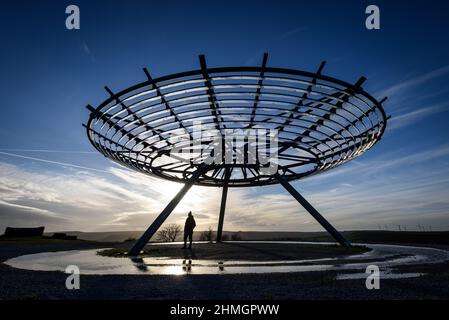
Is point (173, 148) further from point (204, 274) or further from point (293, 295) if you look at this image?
point (293, 295)

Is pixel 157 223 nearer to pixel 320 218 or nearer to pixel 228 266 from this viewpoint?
pixel 228 266

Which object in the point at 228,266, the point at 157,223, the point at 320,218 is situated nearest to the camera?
the point at 228,266

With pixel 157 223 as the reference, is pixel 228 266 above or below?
below

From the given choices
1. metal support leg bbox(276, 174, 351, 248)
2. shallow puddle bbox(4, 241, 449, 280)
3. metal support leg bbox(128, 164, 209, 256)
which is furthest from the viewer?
metal support leg bbox(276, 174, 351, 248)

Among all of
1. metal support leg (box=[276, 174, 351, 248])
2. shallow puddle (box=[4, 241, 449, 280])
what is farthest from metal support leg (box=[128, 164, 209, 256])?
metal support leg (box=[276, 174, 351, 248])

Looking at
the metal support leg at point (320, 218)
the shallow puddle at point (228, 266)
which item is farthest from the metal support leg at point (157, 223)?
the metal support leg at point (320, 218)

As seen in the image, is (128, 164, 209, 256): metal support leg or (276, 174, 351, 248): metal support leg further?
(276, 174, 351, 248): metal support leg

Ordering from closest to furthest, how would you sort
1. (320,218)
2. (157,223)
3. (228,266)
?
(228,266) < (157,223) < (320,218)

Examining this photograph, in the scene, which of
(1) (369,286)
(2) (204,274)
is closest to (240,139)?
(2) (204,274)

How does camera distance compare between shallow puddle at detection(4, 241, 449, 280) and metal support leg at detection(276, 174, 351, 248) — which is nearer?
shallow puddle at detection(4, 241, 449, 280)

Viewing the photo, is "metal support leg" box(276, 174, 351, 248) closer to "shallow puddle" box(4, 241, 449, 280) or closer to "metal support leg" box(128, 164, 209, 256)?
"shallow puddle" box(4, 241, 449, 280)

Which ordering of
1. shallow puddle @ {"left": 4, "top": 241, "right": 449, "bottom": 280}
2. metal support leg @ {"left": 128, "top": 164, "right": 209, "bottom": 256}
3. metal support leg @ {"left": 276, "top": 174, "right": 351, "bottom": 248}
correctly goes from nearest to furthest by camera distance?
1. shallow puddle @ {"left": 4, "top": 241, "right": 449, "bottom": 280}
2. metal support leg @ {"left": 128, "top": 164, "right": 209, "bottom": 256}
3. metal support leg @ {"left": 276, "top": 174, "right": 351, "bottom": 248}

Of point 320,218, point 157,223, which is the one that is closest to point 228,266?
point 157,223
